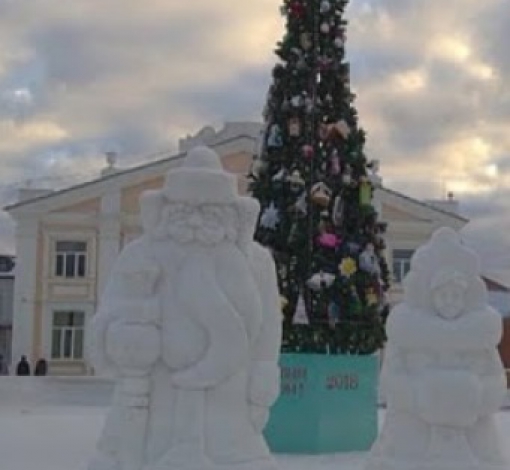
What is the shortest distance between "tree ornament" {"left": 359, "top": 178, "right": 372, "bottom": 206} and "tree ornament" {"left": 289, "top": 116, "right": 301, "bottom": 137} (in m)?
A: 0.80

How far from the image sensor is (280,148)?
11219mm

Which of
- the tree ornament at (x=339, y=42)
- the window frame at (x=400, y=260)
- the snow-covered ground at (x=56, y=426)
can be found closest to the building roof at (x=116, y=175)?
the window frame at (x=400, y=260)

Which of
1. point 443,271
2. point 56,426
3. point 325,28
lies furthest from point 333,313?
point 56,426

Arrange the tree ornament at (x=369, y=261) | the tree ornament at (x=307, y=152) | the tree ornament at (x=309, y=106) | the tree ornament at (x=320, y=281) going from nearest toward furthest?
the tree ornament at (x=320, y=281) < the tree ornament at (x=369, y=261) < the tree ornament at (x=307, y=152) < the tree ornament at (x=309, y=106)

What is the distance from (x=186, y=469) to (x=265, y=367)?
803 millimetres

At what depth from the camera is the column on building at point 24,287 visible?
32312mm

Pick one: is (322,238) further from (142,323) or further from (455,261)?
(142,323)

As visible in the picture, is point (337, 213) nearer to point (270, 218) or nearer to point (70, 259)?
point (270, 218)

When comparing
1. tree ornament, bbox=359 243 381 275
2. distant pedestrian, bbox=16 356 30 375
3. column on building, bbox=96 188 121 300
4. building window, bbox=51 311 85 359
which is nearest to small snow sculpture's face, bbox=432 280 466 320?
tree ornament, bbox=359 243 381 275

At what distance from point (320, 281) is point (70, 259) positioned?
22954 mm

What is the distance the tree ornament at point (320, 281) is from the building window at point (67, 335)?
21961mm

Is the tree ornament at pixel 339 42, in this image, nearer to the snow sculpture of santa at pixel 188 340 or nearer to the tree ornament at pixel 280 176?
the tree ornament at pixel 280 176

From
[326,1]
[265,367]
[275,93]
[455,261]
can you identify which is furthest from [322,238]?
[265,367]

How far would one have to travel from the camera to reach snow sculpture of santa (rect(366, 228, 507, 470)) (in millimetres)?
7418
